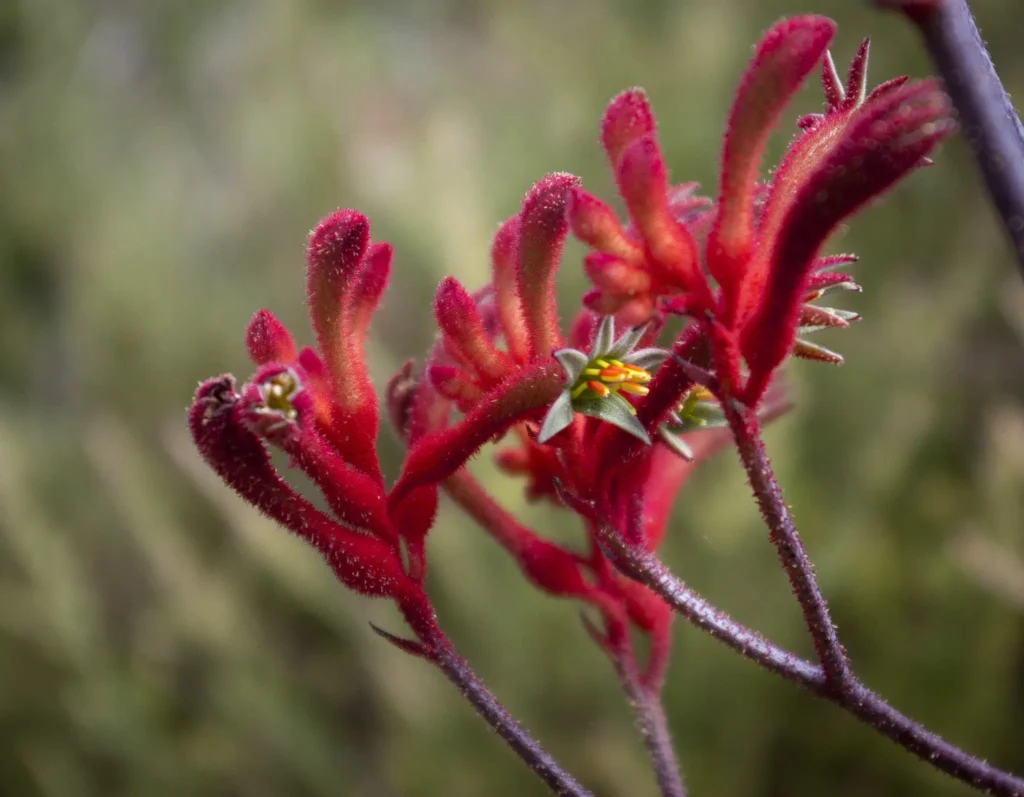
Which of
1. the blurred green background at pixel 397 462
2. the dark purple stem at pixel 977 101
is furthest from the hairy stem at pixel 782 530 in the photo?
the blurred green background at pixel 397 462

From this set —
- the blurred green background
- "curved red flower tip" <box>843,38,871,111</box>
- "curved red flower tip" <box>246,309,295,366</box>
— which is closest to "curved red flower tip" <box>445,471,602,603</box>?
"curved red flower tip" <box>246,309,295,366</box>

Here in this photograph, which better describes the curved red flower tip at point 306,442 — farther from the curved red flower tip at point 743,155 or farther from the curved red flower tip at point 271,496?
the curved red flower tip at point 743,155

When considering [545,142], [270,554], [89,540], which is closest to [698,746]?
[270,554]

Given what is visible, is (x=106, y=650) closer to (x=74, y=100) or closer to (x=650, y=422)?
(x=74, y=100)

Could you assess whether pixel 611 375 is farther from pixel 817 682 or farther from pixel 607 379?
pixel 817 682

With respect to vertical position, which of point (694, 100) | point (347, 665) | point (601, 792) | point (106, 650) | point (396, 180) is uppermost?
point (396, 180)
